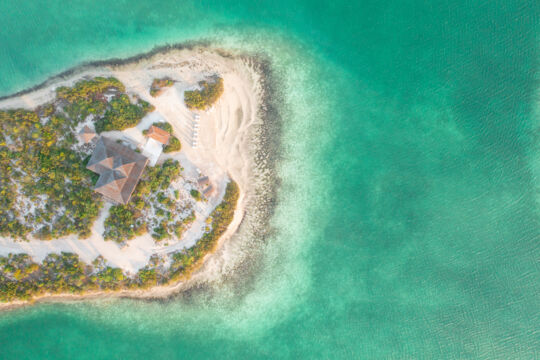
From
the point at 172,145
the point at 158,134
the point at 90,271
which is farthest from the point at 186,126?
the point at 90,271

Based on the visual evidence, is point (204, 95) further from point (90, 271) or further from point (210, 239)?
point (90, 271)

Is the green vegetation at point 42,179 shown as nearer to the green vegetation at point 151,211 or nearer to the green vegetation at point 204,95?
the green vegetation at point 151,211

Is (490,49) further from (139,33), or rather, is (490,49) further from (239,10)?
(139,33)

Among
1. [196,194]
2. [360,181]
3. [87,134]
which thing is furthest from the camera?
[360,181]

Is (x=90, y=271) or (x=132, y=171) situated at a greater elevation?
(x=132, y=171)

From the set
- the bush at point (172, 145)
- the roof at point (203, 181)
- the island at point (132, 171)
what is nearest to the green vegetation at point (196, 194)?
the island at point (132, 171)

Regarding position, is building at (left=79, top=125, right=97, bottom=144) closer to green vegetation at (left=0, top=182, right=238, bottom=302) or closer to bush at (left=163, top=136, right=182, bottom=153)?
bush at (left=163, top=136, right=182, bottom=153)

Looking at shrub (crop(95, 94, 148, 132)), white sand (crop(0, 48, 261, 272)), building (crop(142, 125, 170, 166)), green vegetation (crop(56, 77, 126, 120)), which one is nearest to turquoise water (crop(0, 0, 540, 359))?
white sand (crop(0, 48, 261, 272))

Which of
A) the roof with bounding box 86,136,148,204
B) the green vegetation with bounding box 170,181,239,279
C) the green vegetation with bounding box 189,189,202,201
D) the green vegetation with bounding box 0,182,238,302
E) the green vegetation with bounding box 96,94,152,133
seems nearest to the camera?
the roof with bounding box 86,136,148,204
